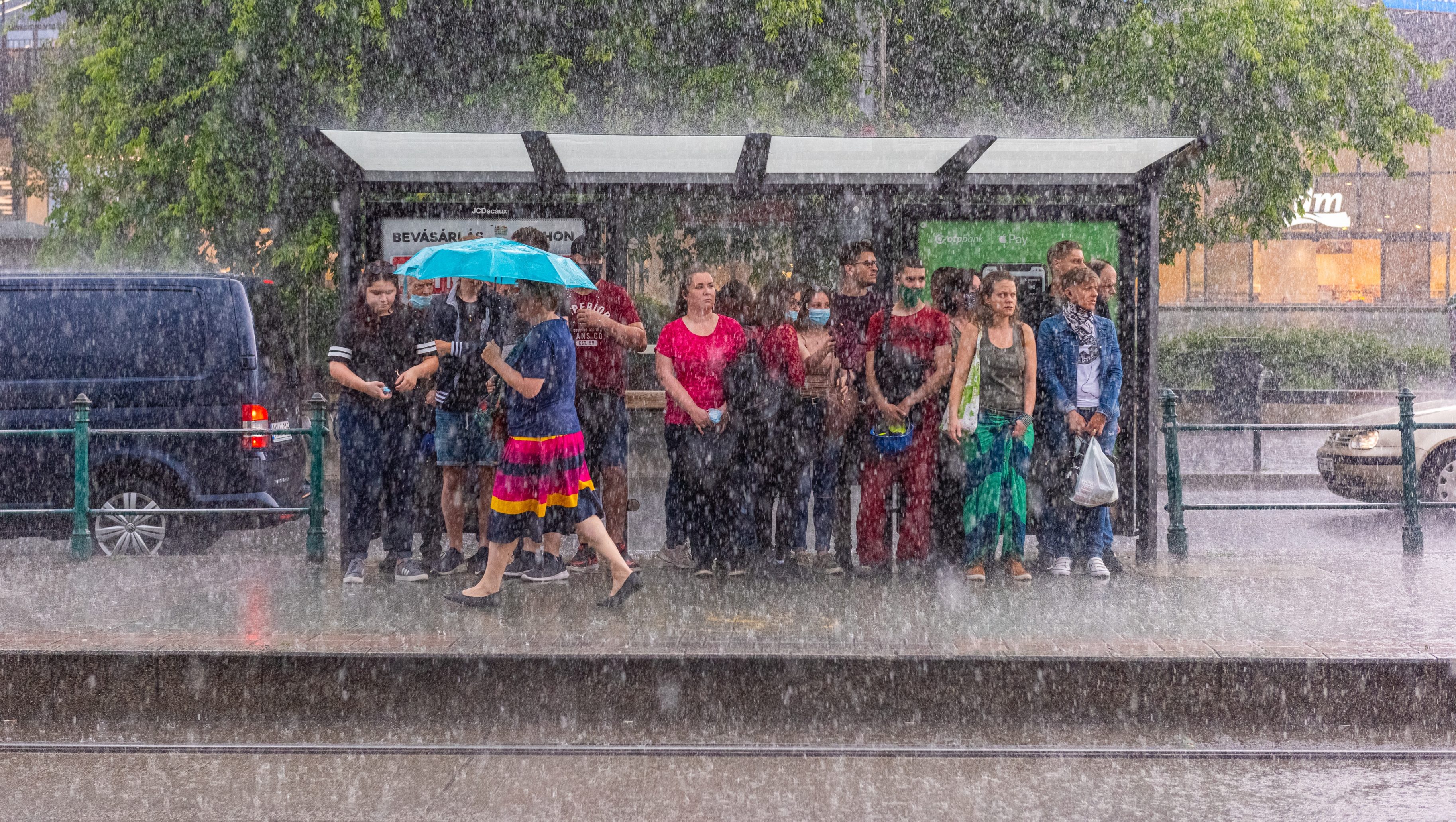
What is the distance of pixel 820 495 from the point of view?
7688 mm

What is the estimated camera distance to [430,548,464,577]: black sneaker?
25.1 feet

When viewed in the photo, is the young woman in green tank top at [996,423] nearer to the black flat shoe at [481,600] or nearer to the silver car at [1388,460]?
the black flat shoe at [481,600]

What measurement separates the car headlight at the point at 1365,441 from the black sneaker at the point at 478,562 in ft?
25.0

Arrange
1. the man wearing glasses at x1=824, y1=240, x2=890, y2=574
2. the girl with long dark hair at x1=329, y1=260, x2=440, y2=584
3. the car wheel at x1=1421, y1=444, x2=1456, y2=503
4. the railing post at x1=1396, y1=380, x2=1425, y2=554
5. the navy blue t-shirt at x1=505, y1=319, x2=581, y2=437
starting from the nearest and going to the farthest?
the navy blue t-shirt at x1=505, y1=319, x2=581, y2=437 → the girl with long dark hair at x1=329, y1=260, x2=440, y2=584 → the man wearing glasses at x1=824, y1=240, x2=890, y2=574 → the railing post at x1=1396, y1=380, x2=1425, y2=554 → the car wheel at x1=1421, y1=444, x2=1456, y2=503

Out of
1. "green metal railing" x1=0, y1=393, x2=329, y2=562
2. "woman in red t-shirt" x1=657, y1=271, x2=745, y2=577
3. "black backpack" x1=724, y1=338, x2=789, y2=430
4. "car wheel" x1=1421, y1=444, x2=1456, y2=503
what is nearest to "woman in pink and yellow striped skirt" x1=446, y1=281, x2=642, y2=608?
"woman in red t-shirt" x1=657, y1=271, x2=745, y2=577

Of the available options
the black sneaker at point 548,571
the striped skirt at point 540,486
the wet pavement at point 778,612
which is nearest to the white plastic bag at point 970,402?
the wet pavement at point 778,612

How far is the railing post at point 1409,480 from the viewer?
8.29 metres

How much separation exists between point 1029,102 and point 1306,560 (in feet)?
28.9

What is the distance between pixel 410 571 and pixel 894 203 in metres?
3.48

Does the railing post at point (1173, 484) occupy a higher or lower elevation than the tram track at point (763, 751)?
higher

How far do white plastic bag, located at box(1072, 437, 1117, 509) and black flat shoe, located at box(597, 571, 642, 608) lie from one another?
241 cm

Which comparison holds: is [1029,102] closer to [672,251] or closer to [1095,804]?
[672,251]

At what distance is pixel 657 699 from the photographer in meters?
5.69

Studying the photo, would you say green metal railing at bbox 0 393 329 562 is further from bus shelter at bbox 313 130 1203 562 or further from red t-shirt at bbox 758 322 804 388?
red t-shirt at bbox 758 322 804 388
